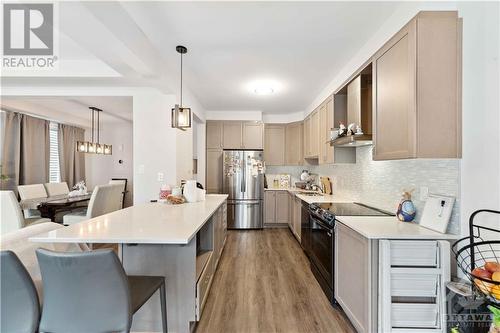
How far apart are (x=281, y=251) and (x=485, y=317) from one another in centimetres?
264

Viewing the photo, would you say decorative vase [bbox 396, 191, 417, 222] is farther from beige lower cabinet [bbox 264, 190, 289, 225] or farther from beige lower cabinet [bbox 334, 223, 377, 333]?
beige lower cabinet [bbox 264, 190, 289, 225]

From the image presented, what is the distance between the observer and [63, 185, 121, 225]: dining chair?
351cm

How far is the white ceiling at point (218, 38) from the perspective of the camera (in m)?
1.79

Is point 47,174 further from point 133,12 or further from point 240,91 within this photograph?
point 133,12

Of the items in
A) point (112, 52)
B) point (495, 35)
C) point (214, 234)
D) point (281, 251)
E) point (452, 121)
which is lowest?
point (281, 251)

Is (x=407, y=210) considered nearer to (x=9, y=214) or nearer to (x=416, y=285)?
(x=416, y=285)

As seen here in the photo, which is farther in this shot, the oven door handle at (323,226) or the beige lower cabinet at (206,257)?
the oven door handle at (323,226)

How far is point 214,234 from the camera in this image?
9.18ft

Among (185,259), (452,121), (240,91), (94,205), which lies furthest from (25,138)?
(452,121)

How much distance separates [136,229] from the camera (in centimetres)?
162

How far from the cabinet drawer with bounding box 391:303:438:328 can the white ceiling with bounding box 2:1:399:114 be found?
7.19 ft

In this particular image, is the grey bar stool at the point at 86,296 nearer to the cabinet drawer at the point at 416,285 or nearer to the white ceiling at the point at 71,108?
the cabinet drawer at the point at 416,285

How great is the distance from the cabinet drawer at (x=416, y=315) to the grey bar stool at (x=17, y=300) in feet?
6.94

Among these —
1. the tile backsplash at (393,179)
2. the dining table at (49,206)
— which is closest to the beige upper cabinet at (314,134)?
the tile backsplash at (393,179)
